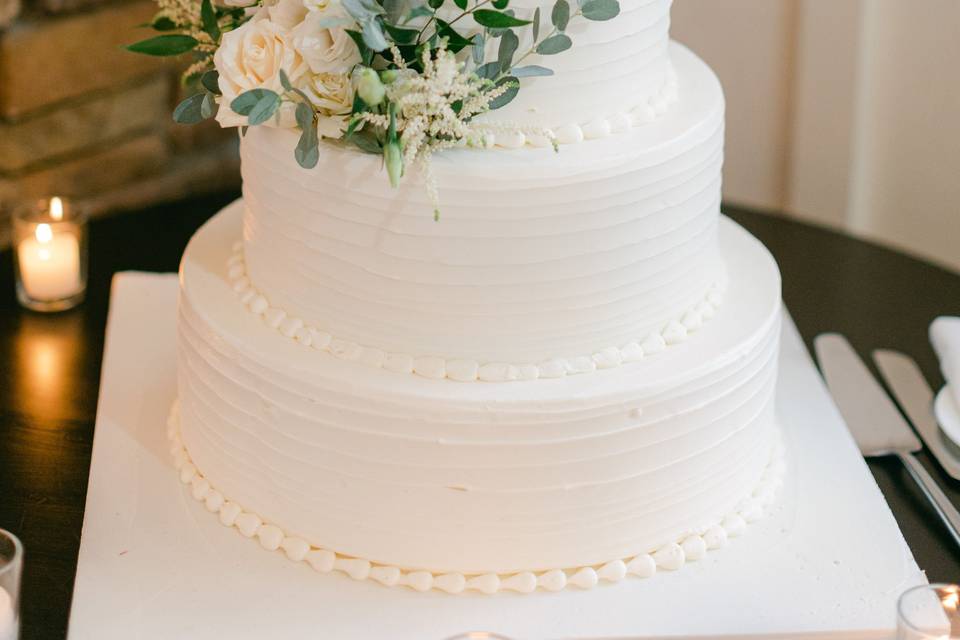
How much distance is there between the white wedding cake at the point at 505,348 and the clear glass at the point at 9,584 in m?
0.35

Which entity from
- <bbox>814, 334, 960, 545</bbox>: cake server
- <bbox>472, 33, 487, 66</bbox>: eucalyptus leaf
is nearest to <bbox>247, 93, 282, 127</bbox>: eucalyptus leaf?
<bbox>472, 33, 487, 66</bbox>: eucalyptus leaf

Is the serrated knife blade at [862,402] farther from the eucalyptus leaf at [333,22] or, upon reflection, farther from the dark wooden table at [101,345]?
the eucalyptus leaf at [333,22]

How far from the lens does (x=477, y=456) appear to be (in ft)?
5.31

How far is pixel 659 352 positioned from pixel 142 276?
1181mm

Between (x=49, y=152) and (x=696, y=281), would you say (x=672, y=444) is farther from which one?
(x=49, y=152)

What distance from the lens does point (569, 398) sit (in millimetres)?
1597

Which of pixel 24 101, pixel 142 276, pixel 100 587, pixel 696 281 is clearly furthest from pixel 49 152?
pixel 696 281

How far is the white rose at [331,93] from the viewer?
152cm

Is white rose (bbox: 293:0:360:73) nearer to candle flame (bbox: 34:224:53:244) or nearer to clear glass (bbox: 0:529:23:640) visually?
clear glass (bbox: 0:529:23:640)

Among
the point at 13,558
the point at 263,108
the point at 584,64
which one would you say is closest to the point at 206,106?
the point at 263,108

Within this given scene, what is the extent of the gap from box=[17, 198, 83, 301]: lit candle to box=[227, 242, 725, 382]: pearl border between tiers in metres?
Answer: 0.69

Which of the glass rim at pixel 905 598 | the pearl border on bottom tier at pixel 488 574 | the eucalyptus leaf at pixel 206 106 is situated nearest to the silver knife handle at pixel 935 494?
the pearl border on bottom tier at pixel 488 574

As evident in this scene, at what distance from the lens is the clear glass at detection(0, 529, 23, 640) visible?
149 cm

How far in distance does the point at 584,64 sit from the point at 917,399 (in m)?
0.93
